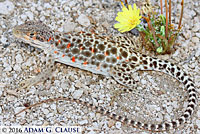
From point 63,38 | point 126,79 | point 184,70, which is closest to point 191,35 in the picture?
point 184,70

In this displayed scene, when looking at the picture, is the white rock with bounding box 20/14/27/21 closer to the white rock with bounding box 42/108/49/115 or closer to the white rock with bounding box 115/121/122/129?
the white rock with bounding box 42/108/49/115

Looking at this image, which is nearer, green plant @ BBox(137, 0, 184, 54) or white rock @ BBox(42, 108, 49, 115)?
white rock @ BBox(42, 108, 49, 115)

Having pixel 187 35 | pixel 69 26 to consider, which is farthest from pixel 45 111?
pixel 187 35

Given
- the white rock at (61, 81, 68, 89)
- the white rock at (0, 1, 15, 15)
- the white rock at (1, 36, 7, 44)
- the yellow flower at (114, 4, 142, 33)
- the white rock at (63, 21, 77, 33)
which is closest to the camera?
the yellow flower at (114, 4, 142, 33)

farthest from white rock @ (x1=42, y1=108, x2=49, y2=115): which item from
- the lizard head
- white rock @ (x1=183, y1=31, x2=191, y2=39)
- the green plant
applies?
white rock @ (x1=183, y1=31, x2=191, y2=39)

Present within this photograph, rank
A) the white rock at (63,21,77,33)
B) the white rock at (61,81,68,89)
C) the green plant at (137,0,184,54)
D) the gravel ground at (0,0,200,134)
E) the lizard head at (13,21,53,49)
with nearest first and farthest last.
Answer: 1. the gravel ground at (0,0,200,134)
2. the lizard head at (13,21,53,49)
3. the white rock at (61,81,68,89)
4. the green plant at (137,0,184,54)
5. the white rock at (63,21,77,33)

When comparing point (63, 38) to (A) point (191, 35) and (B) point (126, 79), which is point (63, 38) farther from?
(A) point (191, 35)

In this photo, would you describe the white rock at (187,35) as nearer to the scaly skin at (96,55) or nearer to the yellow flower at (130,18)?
the scaly skin at (96,55)
